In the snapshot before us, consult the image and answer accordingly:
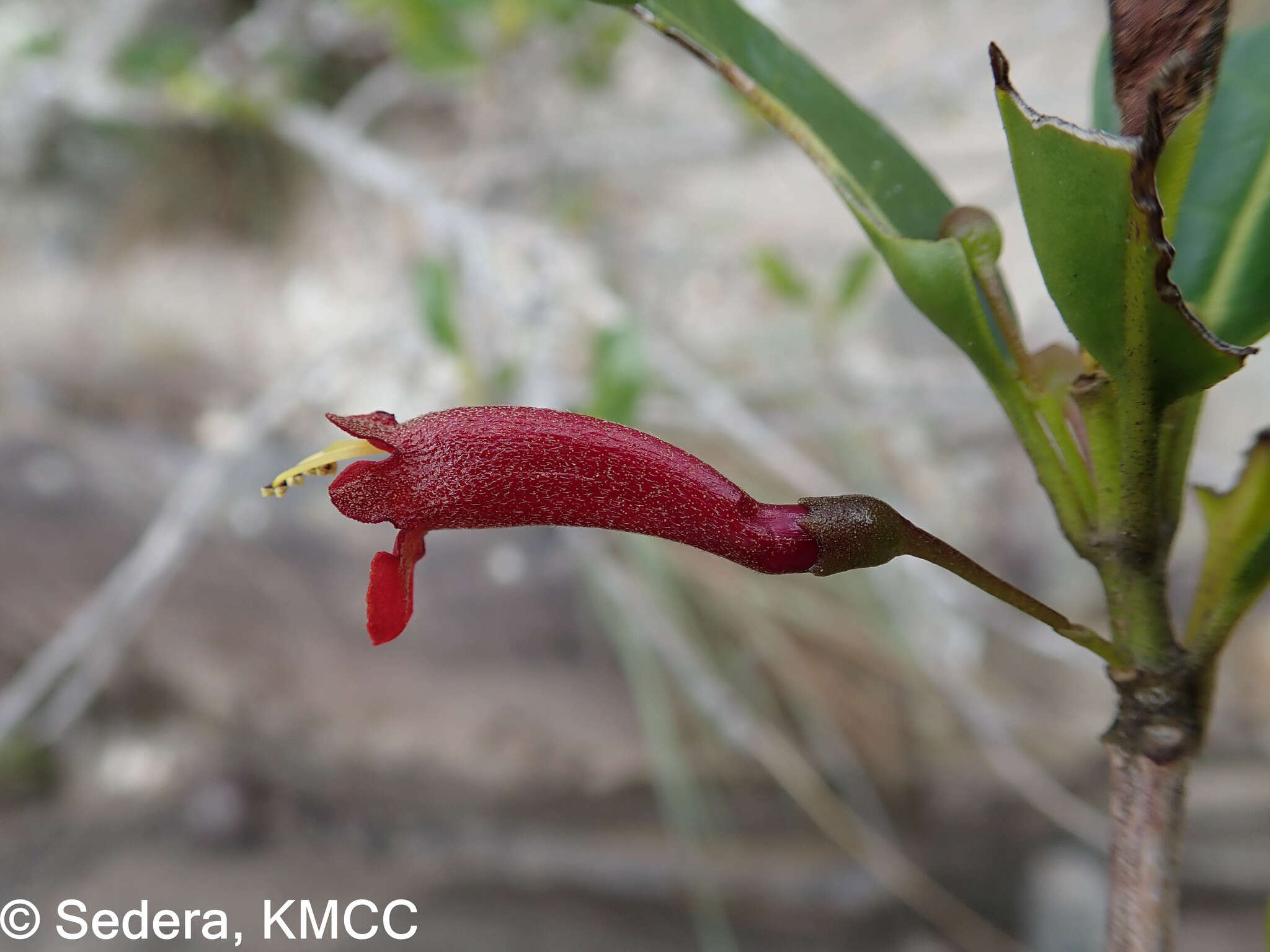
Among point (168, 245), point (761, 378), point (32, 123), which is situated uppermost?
point (32, 123)

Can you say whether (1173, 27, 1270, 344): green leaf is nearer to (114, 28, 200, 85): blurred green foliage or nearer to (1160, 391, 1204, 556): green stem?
(1160, 391, 1204, 556): green stem

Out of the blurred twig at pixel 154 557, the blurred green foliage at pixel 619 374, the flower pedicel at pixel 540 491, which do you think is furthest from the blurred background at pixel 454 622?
the flower pedicel at pixel 540 491

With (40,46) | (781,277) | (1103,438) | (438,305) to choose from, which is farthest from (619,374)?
(40,46)

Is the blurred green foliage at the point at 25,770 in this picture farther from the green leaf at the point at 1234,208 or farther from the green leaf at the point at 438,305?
the green leaf at the point at 1234,208

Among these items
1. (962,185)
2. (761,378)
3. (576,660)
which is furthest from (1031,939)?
(962,185)

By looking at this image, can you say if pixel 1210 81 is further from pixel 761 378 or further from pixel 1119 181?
pixel 761 378

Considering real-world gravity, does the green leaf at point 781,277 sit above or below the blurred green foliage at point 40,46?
below

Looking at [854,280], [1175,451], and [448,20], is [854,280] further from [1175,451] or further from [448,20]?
[1175,451]
